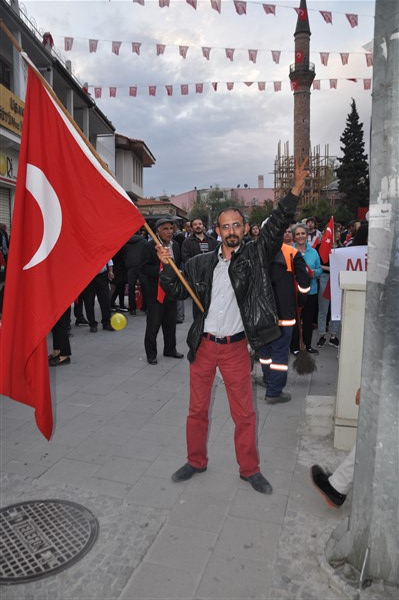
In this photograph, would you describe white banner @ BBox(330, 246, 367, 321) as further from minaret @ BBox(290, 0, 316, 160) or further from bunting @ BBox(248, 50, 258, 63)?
minaret @ BBox(290, 0, 316, 160)

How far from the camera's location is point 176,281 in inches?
142

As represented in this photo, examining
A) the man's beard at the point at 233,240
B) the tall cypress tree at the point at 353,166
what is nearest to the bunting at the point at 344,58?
the man's beard at the point at 233,240

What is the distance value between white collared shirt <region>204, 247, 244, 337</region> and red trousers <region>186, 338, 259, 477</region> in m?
0.10

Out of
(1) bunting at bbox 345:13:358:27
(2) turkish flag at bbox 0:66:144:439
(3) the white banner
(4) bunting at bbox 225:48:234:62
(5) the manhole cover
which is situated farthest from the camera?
(4) bunting at bbox 225:48:234:62

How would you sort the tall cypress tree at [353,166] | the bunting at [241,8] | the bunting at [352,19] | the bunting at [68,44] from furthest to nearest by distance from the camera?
the tall cypress tree at [353,166] → the bunting at [68,44] → the bunting at [352,19] → the bunting at [241,8]

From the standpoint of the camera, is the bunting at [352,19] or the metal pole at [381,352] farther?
the bunting at [352,19]

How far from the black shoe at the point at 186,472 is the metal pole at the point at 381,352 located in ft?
4.66

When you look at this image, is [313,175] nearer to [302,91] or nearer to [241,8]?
[302,91]

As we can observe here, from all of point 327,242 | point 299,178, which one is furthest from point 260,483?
point 327,242

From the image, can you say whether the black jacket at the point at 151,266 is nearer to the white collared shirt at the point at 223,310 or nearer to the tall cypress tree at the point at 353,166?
the white collared shirt at the point at 223,310

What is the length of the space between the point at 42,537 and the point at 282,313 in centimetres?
335

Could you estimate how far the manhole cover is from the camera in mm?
2662

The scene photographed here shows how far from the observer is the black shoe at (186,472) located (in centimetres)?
361

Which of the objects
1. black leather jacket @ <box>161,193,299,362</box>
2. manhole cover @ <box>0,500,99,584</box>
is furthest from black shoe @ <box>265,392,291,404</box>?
manhole cover @ <box>0,500,99,584</box>
